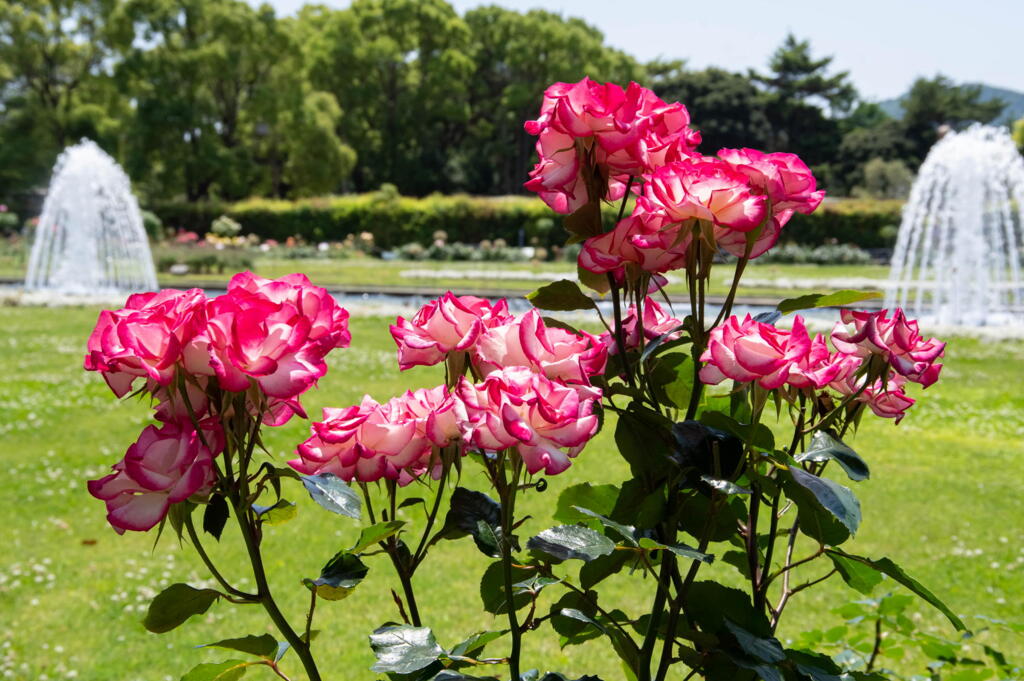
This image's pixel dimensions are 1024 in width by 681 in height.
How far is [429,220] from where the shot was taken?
30500mm

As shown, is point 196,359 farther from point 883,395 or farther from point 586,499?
point 883,395

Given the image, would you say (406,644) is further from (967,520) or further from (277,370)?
(967,520)

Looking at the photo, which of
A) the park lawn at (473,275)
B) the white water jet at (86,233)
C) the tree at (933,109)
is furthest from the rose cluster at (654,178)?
the tree at (933,109)

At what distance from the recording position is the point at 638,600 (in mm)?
3652

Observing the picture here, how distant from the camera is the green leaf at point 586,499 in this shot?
1.25 meters

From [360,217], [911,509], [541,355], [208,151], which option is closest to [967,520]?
[911,509]

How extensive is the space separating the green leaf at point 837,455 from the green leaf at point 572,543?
0.24m

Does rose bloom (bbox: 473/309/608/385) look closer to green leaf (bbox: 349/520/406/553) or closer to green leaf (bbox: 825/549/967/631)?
green leaf (bbox: 349/520/406/553)

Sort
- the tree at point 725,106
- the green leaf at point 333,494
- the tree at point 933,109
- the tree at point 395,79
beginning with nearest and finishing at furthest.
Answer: the green leaf at point 333,494, the tree at point 395,79, the tree at point 933,109, the tree at point 725,106

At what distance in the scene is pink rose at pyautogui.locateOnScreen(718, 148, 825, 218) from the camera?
1022 mm

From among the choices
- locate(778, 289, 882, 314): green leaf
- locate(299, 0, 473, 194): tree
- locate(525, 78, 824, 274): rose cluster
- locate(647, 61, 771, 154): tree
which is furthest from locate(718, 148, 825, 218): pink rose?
locate(647, 61, 771, 154): tree

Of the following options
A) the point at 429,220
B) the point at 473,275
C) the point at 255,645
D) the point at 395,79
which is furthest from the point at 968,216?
the point at 395,79

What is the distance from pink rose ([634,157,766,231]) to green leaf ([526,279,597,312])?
0.20 meters

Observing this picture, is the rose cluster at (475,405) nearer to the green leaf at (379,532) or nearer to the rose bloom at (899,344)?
the green leaf at (379,532)
